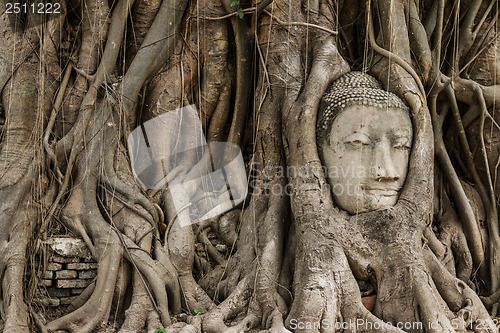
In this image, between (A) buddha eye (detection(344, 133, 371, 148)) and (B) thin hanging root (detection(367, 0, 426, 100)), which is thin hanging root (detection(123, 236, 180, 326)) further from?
(B) thin hanging root (detection(367, 0, 426, 100))

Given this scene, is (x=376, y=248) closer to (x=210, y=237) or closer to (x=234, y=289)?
(x=234, y=289)

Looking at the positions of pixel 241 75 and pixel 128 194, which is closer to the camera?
pixel 128 194

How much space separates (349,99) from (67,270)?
7.10ft

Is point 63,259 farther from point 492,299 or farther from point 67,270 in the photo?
point 492,299

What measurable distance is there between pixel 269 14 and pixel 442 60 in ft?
4.85

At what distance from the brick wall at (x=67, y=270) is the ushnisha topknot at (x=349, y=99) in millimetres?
1748

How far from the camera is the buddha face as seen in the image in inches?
131

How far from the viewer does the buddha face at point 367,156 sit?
131 inches

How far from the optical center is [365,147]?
3.36 m

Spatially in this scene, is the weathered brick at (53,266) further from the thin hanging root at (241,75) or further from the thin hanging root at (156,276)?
the thin hanging root at (241,75)

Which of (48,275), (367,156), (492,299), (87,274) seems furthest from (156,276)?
(492,299)

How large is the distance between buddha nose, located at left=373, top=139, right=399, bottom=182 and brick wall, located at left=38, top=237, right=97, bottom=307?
76.4 inches

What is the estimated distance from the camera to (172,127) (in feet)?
13.1

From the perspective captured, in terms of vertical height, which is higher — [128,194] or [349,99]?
[349,99]
